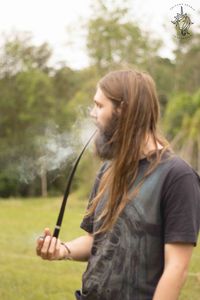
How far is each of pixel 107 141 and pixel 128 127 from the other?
0.26 ft

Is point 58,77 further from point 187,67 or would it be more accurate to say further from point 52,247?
point 52,247

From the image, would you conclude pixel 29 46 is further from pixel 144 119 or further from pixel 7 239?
pixel 144 119

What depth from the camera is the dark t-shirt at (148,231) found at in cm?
168

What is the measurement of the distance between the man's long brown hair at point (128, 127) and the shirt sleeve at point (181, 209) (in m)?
0.11

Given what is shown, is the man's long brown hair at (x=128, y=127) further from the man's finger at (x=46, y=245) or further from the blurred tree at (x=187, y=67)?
the blurred tree at (x=187, y=67)

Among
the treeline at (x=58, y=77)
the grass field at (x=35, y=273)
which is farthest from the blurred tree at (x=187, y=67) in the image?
the grass field at (x=35, y=273)

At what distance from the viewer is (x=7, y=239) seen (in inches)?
361

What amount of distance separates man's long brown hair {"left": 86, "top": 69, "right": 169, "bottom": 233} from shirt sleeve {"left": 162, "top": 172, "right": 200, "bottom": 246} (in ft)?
0.36

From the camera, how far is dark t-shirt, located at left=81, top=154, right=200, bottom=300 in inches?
66.0

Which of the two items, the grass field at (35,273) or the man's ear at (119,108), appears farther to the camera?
the grass field at (35,273)

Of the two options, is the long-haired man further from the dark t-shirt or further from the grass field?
the grass field

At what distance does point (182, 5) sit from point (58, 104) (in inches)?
848

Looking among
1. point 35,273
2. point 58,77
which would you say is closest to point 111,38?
point 58,77

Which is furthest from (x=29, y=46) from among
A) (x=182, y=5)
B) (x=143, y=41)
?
(x=182, y=5)
